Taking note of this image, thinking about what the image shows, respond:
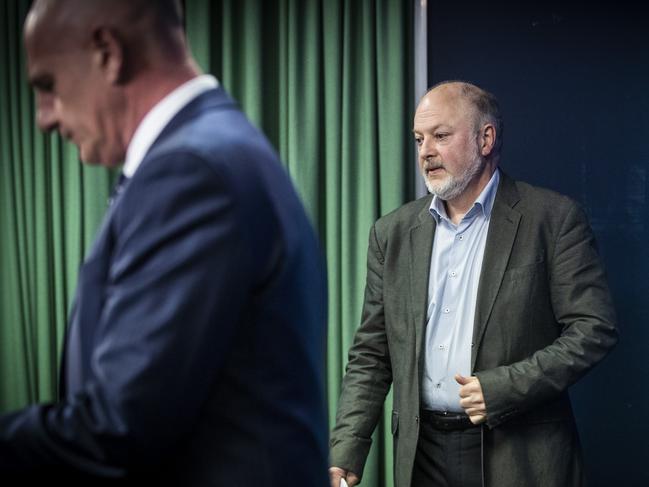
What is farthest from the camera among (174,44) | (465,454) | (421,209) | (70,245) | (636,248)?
(70,245)

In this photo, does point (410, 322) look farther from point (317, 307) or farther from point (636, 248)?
point (317, 307)

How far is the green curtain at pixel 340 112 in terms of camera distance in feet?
11.6

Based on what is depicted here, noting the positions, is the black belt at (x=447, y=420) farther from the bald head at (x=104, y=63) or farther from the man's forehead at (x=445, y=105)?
the bald head at (x=104, y=63)

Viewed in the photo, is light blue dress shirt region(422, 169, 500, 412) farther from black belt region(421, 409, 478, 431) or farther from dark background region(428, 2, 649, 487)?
dark background region(428, 2, 649, 487)

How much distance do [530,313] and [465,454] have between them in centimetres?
42

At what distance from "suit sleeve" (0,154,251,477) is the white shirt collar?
0.32ft

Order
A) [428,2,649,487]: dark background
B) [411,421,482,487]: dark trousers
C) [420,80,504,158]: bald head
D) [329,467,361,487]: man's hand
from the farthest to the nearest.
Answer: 1. [428,2,649,487]: dark background
2. [420,80,504,158]: bald head
3. [411,421,482,487]: dark trousers
4. [329,467,361,487]: man's hand

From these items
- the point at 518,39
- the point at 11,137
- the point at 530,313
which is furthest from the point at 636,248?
the point at 11,137

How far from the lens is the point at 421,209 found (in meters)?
2.80

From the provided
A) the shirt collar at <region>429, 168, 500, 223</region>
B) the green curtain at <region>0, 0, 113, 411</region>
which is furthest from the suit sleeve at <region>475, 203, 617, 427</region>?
the green curtain at <region>0, 0, 113, 411</region>

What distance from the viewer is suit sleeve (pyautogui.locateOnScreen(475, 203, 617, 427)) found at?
7.92 ft

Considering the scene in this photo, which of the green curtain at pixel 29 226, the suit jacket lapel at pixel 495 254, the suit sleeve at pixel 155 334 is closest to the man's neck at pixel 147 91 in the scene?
the suit sleeve at pixel 155 334

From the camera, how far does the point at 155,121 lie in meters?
1.01

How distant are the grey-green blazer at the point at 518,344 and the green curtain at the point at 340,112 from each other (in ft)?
2.95
